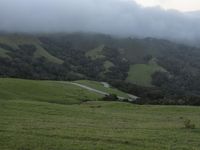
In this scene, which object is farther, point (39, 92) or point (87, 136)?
point (39, 92)

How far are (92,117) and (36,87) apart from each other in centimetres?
5633

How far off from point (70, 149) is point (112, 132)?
27.1ft

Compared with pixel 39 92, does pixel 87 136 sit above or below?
above

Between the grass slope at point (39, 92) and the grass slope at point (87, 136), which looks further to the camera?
the grass slope at point (39, 92)

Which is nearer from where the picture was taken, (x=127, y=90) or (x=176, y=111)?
(x=176, y=111)

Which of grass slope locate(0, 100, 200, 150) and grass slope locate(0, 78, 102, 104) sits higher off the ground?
grass slope locate(0, 100, 200, 150)

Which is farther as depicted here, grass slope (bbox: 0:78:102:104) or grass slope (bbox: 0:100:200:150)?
grass slope (bbox: 0:78:102:104)

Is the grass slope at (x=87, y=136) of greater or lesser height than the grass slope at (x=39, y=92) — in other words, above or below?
above

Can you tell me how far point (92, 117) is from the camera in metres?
48.0

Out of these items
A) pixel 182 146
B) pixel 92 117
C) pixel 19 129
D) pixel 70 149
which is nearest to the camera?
pixel 70 149

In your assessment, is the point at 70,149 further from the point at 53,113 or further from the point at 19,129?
the point at 53,113

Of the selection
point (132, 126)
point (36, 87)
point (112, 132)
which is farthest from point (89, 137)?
point (36, 87)

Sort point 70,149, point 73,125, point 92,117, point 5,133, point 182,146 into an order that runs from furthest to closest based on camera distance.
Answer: point 92,117
point 73,125
point 5,133
point 182,146
point 70,149

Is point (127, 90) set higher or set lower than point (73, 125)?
lower
